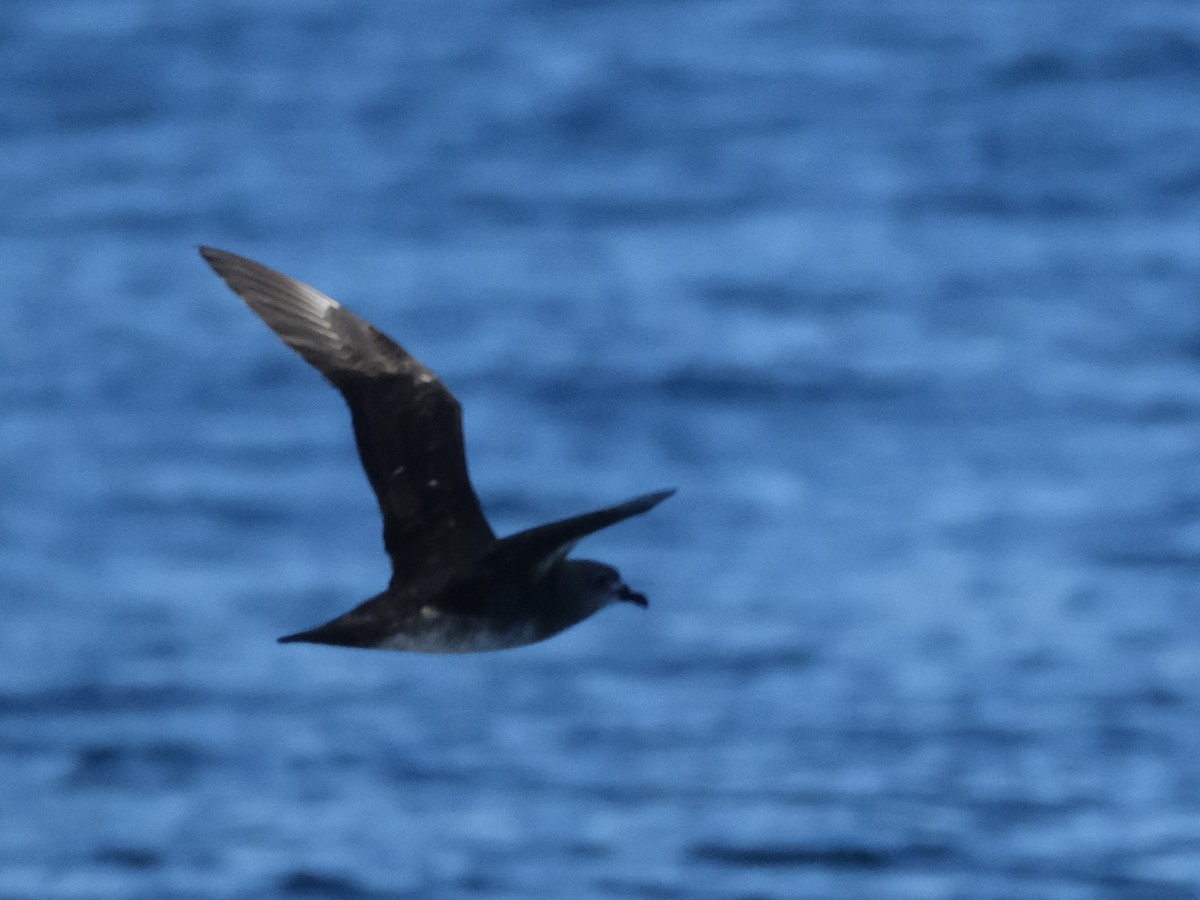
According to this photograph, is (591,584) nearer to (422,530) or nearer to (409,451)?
(422,530)

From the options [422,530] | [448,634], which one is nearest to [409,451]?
[422,530]

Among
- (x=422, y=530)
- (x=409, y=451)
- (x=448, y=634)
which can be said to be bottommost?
(x=448, y=634)

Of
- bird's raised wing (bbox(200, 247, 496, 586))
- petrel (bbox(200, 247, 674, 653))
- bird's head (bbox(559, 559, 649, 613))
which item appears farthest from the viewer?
bird's raised wing (bbox(200, 247, 496, 586))

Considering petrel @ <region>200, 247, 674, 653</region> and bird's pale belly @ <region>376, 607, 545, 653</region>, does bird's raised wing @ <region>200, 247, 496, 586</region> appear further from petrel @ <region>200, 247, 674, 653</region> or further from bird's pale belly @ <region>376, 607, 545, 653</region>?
bird's pale belly @ <region>376, 607, 545, 653</region>

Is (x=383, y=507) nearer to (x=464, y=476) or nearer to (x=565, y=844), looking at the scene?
(x=464, y=476)

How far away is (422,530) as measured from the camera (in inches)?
313

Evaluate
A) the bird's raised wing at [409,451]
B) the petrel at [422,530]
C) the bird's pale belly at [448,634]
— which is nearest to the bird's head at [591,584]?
the petrel at [422,530]

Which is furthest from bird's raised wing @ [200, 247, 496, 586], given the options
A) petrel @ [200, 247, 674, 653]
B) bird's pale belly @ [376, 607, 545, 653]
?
bird's pale belly @ [376, 607, 545, 653]

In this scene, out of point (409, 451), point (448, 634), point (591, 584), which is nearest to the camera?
point (448, 634)

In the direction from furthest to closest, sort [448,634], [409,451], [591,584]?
[409,451], [591,584], [448,634]

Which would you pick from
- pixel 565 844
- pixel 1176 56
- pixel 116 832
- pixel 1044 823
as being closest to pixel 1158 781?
pixel 1044 823

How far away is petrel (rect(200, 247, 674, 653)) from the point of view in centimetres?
762

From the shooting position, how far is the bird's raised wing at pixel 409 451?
7.91 meters

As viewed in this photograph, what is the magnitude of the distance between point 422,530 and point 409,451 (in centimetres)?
26
